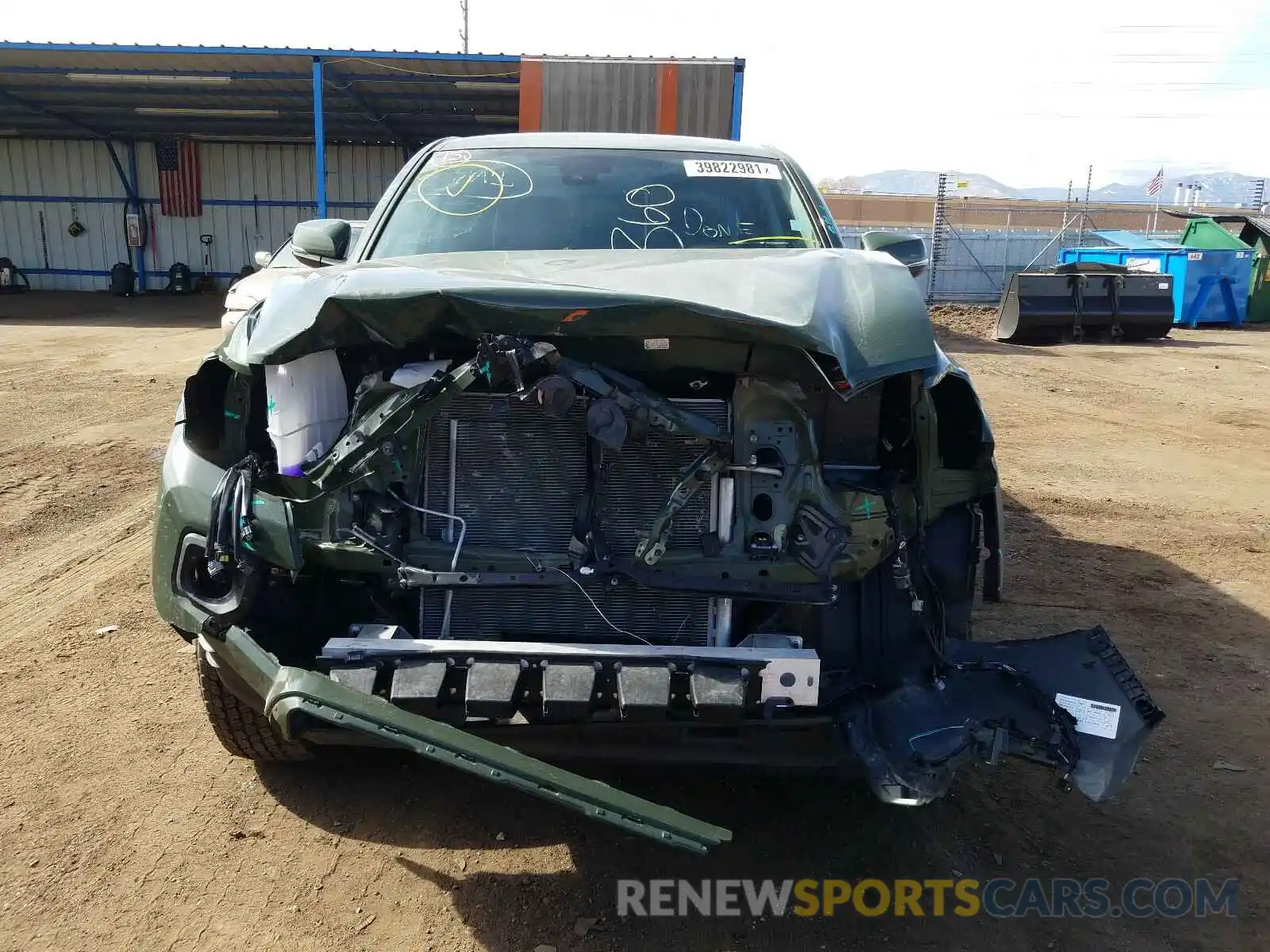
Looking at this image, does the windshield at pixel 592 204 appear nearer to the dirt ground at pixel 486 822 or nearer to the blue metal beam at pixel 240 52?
the dirt ground at pixel 486 822

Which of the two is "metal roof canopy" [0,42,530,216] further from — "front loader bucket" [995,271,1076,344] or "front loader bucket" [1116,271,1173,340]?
"front loader bucket" [1116,271,1173,340]

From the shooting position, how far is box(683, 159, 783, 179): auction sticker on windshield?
3979mm

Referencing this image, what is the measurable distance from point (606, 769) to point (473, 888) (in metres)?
0.48

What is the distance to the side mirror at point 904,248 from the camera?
12.4ft

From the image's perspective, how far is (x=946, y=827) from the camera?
112 inches

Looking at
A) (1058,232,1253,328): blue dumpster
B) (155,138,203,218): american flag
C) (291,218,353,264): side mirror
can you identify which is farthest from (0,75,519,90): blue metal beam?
(291,218,353,264): side mirror

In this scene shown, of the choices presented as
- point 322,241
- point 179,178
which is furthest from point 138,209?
point 322,241

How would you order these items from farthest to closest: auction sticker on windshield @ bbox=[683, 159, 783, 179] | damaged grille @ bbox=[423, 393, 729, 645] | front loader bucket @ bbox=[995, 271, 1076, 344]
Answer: front loader bucket @ bbox=[995, 271, 1076, 344], auction sticker on windshield @ bbox=[683, 159, 783, 179], damaged grille @ bbox=[423, 393, 729, 645]

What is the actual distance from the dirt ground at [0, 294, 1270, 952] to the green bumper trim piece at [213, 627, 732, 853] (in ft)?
1.78

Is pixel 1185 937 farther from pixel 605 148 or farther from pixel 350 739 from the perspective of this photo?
pixel 605 148

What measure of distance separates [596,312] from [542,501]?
1.87 ft

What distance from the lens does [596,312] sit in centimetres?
230

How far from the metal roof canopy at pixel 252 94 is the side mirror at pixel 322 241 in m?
11.4

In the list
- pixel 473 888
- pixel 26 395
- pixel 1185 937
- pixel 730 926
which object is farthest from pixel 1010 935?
pixel 26 395
